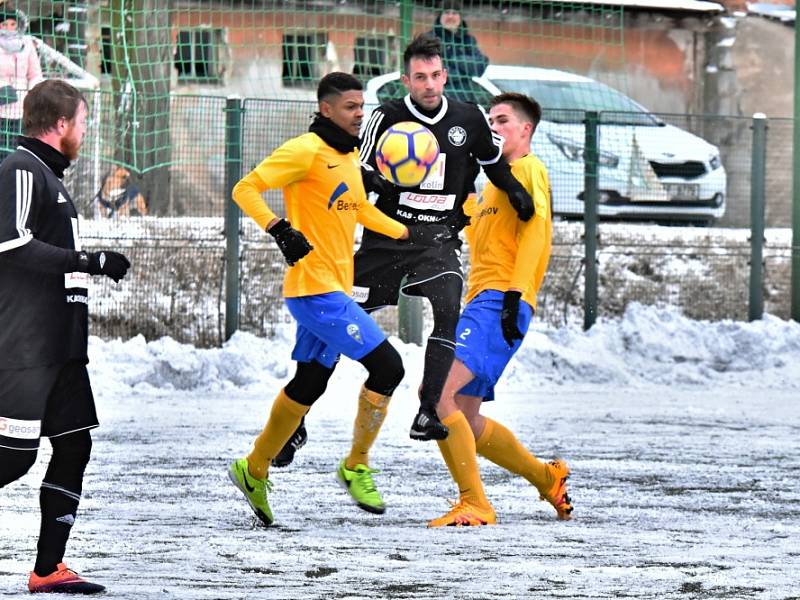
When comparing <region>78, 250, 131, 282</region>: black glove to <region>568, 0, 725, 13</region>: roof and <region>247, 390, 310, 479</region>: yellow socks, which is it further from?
<region>568, 0, 725, 13</region>: roof

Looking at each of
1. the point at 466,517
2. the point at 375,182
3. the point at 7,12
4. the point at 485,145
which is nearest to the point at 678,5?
the point at 7,12

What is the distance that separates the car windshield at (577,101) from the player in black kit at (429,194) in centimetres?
710

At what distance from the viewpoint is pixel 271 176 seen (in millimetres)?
7324

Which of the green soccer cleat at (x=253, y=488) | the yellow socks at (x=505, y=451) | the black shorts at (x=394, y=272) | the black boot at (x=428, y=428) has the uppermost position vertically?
the black shorts at (x=394, y=272)

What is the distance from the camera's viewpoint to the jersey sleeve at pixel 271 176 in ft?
24.0

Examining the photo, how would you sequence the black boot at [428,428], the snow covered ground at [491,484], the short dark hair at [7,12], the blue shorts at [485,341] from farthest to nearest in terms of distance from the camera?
1. the short dark hair at [7,12]
2. the blue shorts at [485,341]
3. the black boot at [428,428]
4. the snow covered ground at [491,484]

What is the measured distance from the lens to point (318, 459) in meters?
9.36

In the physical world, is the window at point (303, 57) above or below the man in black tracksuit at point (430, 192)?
above

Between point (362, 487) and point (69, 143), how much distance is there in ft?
8.14

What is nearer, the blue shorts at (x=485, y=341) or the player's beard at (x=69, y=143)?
the player's beard at (x=69, y=143)

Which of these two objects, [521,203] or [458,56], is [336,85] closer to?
[521,203]

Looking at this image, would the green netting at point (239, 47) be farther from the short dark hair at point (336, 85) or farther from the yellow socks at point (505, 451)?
the yellow socks at point (505, 451)

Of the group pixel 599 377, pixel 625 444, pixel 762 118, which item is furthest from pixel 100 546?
pixel 762 118

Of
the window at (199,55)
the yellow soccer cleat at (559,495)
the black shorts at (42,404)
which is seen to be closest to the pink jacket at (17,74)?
the window at (199,55)
